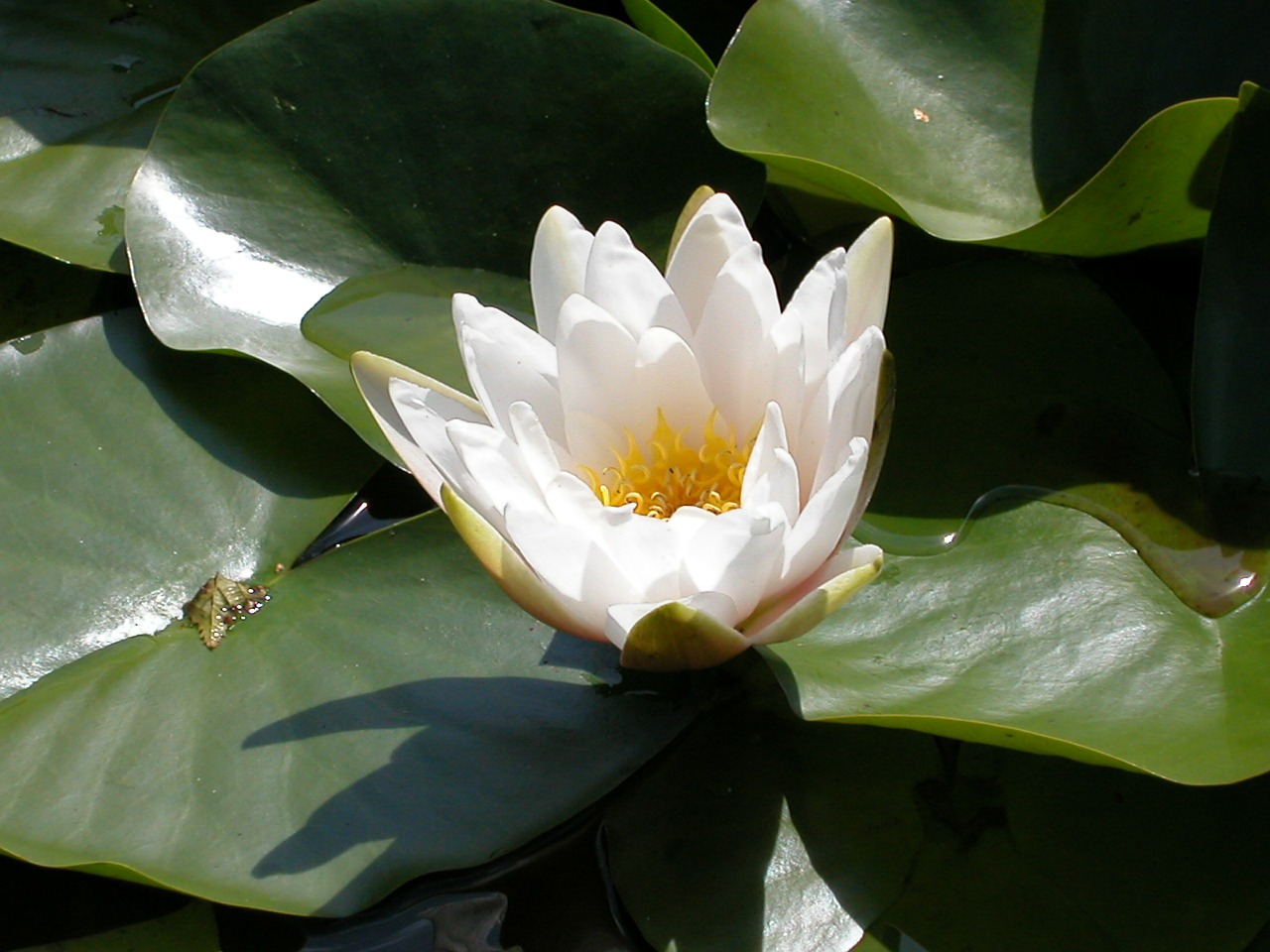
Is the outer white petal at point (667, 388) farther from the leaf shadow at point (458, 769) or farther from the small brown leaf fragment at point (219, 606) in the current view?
the small brown leaf fragment at point (219, 606)

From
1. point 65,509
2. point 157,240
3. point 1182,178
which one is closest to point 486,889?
point 65,509

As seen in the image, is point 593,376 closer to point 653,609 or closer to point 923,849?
point 653,609

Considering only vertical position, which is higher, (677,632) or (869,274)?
(869,274)

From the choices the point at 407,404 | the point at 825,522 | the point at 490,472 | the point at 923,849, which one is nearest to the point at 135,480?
the point at 407,404

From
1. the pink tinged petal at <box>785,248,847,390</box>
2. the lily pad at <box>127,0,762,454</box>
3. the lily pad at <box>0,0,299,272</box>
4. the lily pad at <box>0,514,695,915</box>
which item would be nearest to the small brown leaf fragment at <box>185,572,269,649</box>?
the lily pad at <box>0,514,695,915</box>

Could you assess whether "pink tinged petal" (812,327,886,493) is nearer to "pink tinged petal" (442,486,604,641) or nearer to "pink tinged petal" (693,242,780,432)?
"pink tinged petal" (693,242,780,432)

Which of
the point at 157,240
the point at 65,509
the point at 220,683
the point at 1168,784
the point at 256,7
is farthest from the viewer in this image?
the point at 256,7

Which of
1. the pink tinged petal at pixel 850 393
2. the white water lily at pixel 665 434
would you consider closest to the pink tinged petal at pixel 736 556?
the white water lily at pixel 665 434

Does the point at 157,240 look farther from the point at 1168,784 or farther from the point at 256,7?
the point at 1168,784
